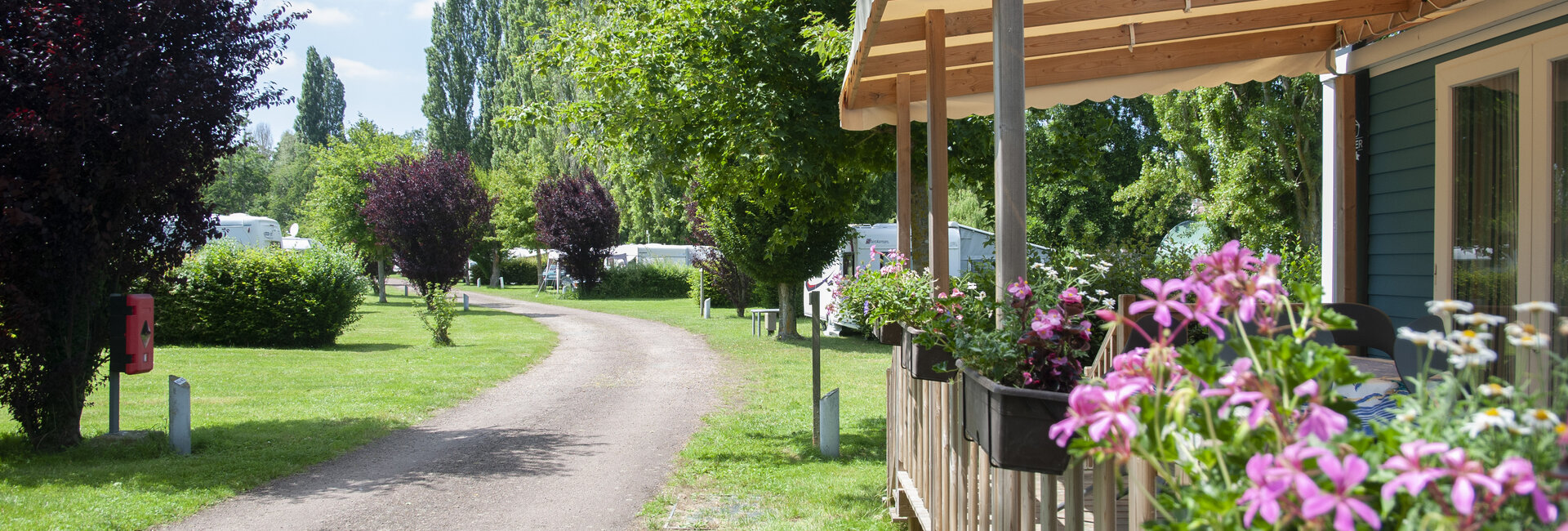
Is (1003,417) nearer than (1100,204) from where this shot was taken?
Yes

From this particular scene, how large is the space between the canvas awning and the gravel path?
2879mm

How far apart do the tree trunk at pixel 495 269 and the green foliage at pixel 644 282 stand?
1128 cm

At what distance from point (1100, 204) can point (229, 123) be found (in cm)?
3060

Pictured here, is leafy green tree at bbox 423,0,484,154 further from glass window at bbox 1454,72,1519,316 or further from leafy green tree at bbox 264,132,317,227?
glass window at bbox 1454,72,1519,316

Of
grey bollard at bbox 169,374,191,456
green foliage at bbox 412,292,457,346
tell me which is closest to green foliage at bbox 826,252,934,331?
grey bollard at bbox 169,374,191,456

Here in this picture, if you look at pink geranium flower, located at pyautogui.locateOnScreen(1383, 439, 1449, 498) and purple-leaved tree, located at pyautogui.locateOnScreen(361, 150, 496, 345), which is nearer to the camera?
pink geranium flower, located at pyautogui.locateOnScreen(1383, 439, 1449, 498)

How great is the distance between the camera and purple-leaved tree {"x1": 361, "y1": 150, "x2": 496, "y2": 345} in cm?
2214

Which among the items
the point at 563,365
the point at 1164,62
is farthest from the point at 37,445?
the point at 1164,62

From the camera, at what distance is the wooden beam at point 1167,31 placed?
4.43 m

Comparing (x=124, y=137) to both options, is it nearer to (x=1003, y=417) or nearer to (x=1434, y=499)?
(x=1003, y=417)

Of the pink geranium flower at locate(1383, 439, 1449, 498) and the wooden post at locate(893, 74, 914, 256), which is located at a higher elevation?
the wooden post at locate(893, 74, 914, 256)

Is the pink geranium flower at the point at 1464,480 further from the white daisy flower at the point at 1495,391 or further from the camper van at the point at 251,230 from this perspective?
the camper van at the point at 251,230

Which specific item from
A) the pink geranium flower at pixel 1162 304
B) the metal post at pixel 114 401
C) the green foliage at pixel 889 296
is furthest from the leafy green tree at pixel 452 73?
the pink geranium flower at pixel 1162 304

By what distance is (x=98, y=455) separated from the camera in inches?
256
